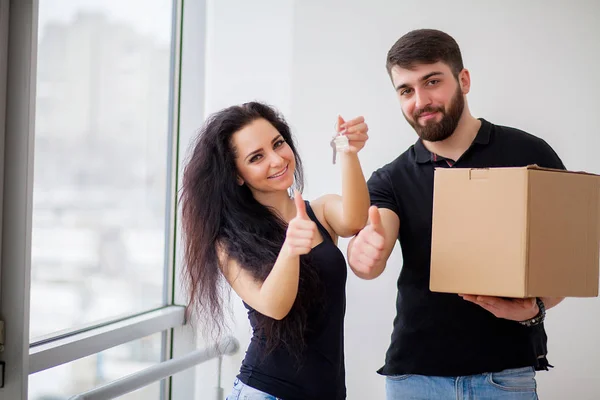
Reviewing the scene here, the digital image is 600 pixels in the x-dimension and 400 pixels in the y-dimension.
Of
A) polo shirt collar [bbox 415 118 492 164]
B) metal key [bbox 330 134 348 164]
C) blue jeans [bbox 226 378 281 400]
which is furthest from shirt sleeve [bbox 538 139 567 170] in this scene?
blue jeans [bbox 226 378 281 400]

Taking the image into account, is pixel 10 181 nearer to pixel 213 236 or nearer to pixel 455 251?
pixel 213 236

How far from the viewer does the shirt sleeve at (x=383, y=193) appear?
1635 mm

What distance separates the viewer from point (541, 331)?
1.62m

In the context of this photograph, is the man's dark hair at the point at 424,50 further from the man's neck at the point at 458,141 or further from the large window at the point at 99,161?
the large window at the point at 99,161

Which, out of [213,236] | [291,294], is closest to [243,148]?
[213,236]

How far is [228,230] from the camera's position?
149 centimetres

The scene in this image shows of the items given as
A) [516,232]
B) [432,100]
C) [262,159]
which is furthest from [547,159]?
[262,159]

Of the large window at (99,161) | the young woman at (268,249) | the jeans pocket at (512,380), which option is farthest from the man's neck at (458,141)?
the large window at (99,161)

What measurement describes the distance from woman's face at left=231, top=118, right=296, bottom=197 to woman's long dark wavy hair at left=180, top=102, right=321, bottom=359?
0.9 inches

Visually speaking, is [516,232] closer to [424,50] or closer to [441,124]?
[441,124]

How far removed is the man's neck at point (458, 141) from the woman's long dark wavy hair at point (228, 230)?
436 mm

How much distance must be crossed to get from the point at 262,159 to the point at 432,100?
0.46 m

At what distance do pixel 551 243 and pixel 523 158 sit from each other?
1.22ft

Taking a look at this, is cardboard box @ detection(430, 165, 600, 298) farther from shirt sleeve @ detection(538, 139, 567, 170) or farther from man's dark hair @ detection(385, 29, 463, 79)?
man's dark hair @ detection(385, 29, 463, 79)
